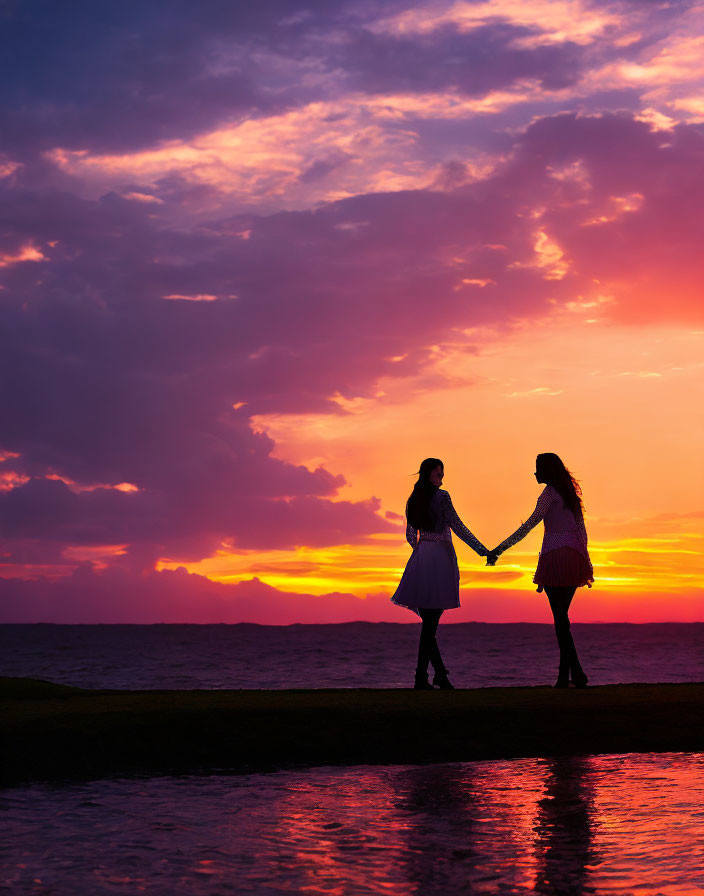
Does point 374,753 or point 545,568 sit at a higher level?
point 545,568

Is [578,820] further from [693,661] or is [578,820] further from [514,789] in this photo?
[693,661]

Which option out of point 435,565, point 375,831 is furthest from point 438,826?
point 435,565

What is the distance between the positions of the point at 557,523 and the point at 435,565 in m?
1.91

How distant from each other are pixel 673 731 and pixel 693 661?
59829 millimetres

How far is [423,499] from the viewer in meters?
14.4

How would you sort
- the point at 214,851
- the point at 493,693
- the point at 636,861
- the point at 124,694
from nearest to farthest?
the point at 636,861, the point at 214,851, the point at 493,693, the point at 124,694

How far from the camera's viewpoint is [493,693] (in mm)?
13734

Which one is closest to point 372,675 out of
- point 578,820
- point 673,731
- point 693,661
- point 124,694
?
point 693,661

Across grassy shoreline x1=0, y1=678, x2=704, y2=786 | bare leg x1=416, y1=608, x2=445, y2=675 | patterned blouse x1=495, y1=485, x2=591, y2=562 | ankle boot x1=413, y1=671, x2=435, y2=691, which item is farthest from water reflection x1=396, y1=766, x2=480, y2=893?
patterned blouse x1=495, y1=485, x2=591, y2=562

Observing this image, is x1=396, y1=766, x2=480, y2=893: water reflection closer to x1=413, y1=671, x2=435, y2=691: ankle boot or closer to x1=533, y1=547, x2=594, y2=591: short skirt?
x1=533, y1=547, x2=594, y2=591: short skirt

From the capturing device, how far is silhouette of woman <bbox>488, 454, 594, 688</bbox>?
14.0 metres

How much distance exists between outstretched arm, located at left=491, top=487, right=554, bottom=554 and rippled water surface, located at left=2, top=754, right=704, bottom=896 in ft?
16.0

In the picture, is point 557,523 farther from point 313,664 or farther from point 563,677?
point 313,664

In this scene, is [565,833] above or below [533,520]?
below
